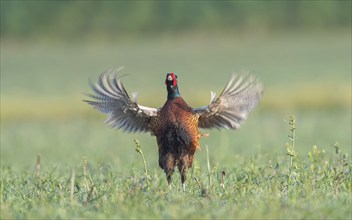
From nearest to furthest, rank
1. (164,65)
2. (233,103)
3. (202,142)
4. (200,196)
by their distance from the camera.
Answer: (200,196)
(233,103)
(202,142)
(164,65)

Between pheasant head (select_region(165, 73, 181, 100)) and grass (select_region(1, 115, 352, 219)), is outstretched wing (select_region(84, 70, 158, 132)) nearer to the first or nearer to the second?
pheasant head (select_region(165, 73, 181, 100))

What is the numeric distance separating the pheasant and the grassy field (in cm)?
30

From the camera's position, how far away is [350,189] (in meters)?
7.64

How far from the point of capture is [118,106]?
30.0 feet

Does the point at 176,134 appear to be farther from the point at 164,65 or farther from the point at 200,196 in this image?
the point at 164,65

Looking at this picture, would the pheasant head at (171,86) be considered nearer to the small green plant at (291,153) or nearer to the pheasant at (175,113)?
the pheasant at (175,113)

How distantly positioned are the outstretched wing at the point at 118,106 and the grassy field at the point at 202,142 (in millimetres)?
510

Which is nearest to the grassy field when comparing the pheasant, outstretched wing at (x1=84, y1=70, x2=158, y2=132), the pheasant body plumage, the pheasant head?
the pheasant body plumage

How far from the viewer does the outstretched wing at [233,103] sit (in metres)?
8.99

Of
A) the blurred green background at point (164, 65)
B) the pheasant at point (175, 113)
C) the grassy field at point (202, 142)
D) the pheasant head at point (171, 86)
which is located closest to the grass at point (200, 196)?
the grassy field at point (202, 142)

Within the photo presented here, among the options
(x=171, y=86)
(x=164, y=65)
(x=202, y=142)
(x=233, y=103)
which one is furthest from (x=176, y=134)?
(x=164, y=65)

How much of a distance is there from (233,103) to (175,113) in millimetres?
671

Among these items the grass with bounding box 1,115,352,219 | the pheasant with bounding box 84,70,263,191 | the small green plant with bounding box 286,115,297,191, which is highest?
the pheasant with bounding box 84,70,263,191

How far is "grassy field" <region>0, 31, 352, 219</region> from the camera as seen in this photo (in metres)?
7.06
